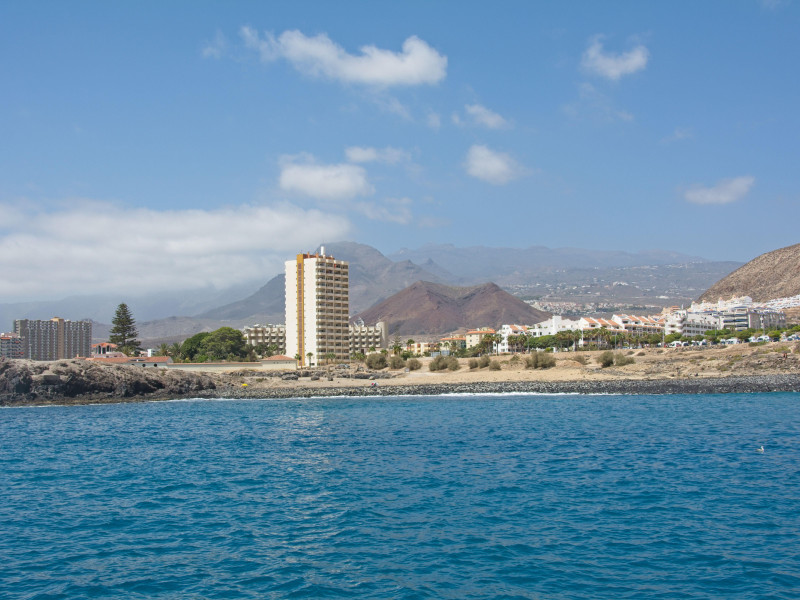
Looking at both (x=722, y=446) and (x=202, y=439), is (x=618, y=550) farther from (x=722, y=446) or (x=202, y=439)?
(x=202, y=439)

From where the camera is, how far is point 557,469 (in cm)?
2606

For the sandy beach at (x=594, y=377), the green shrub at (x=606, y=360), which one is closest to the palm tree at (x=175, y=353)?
the sandy beach at (x=594, y=377)

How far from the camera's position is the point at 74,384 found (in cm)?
8100

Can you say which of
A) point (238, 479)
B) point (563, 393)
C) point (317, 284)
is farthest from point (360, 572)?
point (317, 284)

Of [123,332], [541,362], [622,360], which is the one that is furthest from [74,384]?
[622,360]

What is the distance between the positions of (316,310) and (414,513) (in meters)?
113

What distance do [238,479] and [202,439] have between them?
47.9 ft

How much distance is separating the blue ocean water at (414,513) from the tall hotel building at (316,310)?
9084cm

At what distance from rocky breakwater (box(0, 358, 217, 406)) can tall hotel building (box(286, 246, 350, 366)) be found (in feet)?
153

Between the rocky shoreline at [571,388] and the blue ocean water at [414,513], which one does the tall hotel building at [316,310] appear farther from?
the blue ocean water at [414,513]

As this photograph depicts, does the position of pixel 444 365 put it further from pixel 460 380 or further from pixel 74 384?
pixel 74 384

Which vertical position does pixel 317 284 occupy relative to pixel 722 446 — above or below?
above

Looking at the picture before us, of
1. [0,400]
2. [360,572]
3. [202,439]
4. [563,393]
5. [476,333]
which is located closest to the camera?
[360,572]

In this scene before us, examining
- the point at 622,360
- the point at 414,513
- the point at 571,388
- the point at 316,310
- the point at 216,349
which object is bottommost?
the point at 571,388
